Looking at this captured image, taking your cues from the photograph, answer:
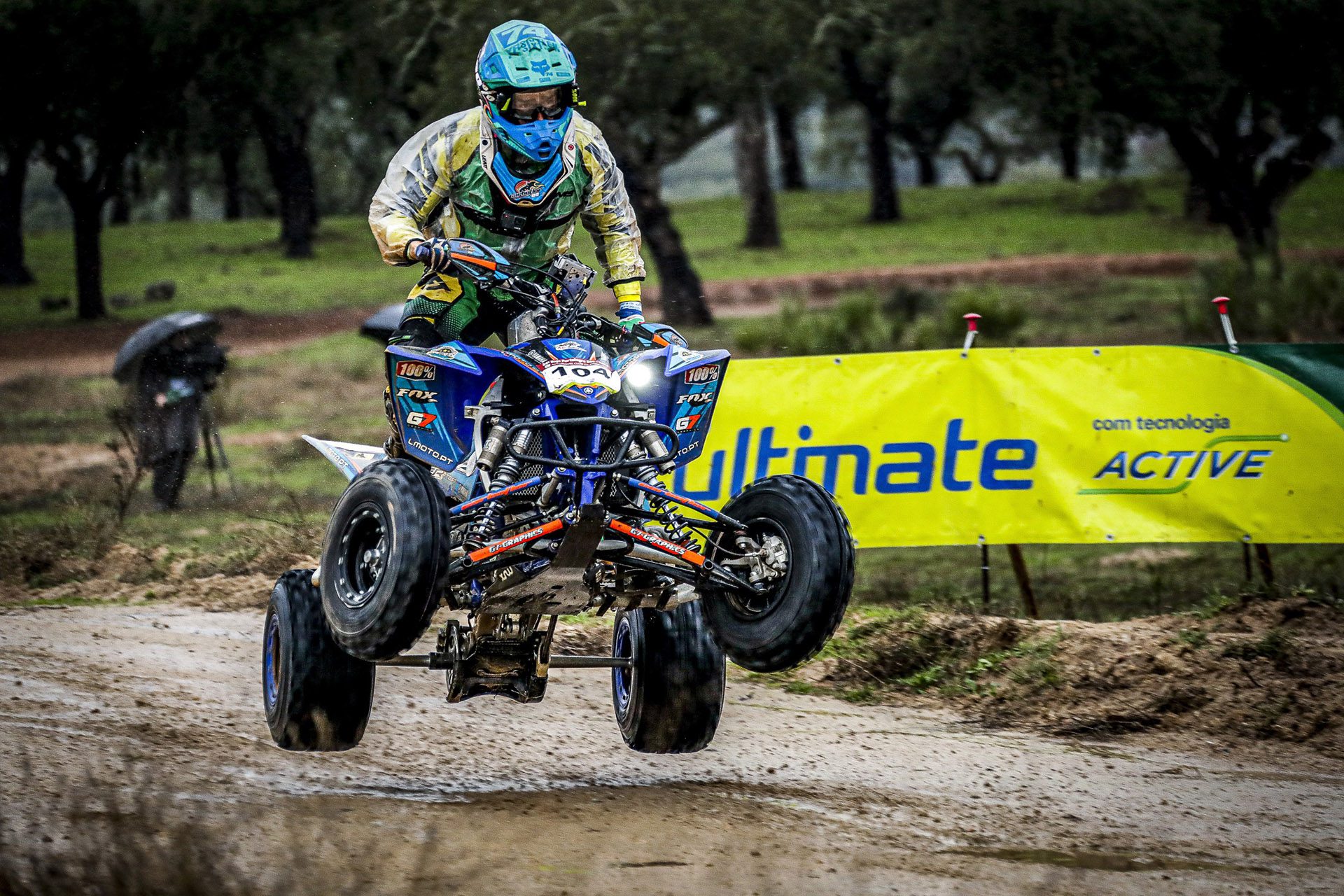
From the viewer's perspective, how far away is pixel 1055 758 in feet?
26.0

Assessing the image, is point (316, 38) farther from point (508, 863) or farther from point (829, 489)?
point (508, 863)

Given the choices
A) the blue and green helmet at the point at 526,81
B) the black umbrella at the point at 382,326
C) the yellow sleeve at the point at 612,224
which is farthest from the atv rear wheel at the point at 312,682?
the black umbrella at the point at 382,326

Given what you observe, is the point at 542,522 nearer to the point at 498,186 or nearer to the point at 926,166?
the point at 498,186

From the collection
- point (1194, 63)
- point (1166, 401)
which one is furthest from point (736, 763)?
point (1194, 63)

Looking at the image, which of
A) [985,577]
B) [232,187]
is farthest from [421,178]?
[232,187]

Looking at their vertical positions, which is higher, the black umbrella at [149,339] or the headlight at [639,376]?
the headlight at [639,376]

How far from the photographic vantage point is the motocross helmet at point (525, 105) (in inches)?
251

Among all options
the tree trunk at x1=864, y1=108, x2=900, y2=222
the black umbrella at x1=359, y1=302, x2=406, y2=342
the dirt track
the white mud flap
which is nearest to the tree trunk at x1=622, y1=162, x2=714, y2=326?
the black umbrella at x1=359, y1=302, x2=406, y2=342

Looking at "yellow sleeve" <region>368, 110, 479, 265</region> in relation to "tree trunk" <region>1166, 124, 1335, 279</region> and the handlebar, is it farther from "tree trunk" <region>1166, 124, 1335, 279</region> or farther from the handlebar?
"tree trunk" <region>1166, 124, 1335, 279</region>

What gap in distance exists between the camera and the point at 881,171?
39750mm

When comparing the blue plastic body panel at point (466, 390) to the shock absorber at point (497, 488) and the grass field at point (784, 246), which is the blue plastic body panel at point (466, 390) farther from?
the grass field at point (784, 246)

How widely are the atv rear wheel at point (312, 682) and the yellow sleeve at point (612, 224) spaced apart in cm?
209

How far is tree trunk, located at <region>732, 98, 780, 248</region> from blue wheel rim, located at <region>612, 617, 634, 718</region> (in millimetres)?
27584

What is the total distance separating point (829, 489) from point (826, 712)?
176 cm
